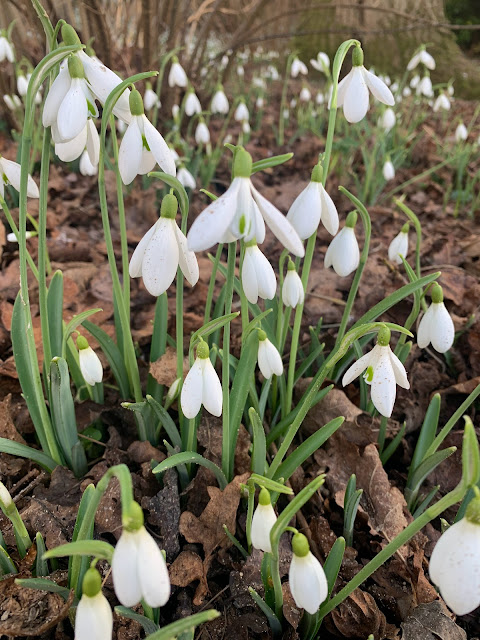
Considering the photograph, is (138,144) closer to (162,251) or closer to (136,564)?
(162,251)

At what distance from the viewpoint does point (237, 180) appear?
2.36ft

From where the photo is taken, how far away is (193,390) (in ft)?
2.97

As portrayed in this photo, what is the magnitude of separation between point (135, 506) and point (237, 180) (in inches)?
17.2

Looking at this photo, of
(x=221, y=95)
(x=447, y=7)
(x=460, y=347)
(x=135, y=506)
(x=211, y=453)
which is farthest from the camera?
(x=447, y=7)

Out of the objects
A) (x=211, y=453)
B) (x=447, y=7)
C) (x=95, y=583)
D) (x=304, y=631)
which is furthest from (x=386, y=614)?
(x=447, y=7)

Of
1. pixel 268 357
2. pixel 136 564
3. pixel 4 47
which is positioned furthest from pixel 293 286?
pixel 4 47

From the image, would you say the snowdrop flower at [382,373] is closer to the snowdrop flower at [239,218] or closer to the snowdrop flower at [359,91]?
the snowdrop flower at [239,218]

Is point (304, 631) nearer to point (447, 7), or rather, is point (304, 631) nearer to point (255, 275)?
point (255, 275)

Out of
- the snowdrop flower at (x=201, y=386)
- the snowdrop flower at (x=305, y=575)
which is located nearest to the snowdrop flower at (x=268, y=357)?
the snowdrop flower at (x=201, y=386)

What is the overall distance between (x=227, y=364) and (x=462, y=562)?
0.51 m

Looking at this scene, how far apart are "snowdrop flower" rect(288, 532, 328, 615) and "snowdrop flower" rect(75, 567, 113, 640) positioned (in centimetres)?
24

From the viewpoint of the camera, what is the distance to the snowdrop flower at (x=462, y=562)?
0.62m

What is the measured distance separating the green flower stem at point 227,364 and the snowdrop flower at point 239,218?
0.13m

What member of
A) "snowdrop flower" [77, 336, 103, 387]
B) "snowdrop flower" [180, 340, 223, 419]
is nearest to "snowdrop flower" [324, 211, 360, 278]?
"snowdrop flower" [180, 340, 223, 419]
